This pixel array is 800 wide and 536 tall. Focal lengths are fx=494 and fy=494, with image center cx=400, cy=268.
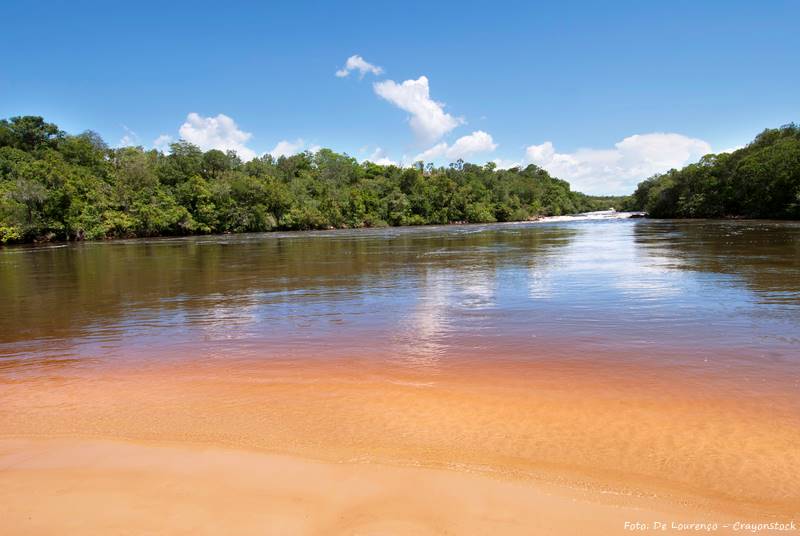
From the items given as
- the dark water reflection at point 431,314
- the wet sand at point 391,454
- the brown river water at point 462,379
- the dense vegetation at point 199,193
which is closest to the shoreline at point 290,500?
the wet sand at point 391,454

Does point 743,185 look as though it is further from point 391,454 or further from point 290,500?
point 290,500

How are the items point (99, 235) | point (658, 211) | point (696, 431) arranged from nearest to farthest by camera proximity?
point (696, 431)
point (99, 235)
point (658, 211)

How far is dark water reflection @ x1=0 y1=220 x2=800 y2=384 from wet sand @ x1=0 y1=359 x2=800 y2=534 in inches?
60.6

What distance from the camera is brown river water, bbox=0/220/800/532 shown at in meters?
4.48

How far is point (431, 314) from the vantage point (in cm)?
1149

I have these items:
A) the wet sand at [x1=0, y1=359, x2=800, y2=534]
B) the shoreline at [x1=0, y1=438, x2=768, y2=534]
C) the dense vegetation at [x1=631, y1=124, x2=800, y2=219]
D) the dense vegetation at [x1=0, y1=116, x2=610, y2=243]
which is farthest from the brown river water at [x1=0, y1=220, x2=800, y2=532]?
the dense vegetation at [x1=631, y1=124, x2=800, y2=219]

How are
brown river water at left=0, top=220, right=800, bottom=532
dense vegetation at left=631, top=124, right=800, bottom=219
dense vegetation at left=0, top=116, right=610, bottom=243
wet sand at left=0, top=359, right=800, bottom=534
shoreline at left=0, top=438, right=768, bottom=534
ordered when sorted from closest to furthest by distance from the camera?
1. shoreline at left=0, top=438, right=768, bottom=534
2. wet sand at left=0, top=359, right=800, bottom=534
3. brown river water at left=0, top=220, right=800, bottom=532
4. dense vegetation at left=631, top=124, right=800, bottom=219
5. dense vegetation at left=0, top=116, right=610, bottom=243

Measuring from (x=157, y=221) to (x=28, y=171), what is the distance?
19788mm

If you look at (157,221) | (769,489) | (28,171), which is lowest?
(769,489)

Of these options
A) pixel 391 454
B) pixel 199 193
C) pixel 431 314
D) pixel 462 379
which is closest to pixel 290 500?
pixel 391 454

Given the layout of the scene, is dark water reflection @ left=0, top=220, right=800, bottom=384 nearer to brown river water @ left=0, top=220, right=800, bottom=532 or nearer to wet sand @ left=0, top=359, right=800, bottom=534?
brown river water @ left=0, top=220, right=800, bottom=532

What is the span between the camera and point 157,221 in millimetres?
75062

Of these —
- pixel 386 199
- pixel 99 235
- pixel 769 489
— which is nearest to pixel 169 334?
pixel 769 489

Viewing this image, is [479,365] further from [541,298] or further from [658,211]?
[658,211]
